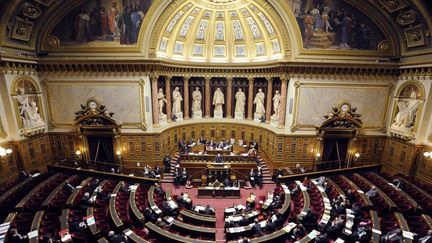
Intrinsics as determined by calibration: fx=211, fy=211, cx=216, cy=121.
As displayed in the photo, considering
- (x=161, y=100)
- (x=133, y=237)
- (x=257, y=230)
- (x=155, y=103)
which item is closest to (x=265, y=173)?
(x=257, y=230)

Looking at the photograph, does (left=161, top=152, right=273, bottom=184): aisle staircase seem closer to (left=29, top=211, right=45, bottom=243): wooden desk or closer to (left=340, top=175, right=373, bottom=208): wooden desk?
(left=340, top=175, right=373, bottom=208): wooden desk

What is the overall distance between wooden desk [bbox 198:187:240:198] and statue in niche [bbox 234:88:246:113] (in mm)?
10574

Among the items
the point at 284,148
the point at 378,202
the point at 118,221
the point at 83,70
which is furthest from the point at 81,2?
the point at 378,202

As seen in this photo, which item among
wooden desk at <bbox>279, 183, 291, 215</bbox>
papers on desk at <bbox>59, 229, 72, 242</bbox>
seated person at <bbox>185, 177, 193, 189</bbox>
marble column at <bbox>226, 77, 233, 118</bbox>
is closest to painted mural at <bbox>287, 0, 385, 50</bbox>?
marble column at <bbox>226, 77, 233, 118</bbox>

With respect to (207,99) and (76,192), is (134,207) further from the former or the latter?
(207,99)

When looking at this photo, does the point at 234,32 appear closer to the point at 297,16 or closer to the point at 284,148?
the point at 297,16

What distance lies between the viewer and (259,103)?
2236 cm

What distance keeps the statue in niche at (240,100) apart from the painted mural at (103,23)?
11.5 m

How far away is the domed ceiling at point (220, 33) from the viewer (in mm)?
18734

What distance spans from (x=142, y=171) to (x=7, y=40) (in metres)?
13.2

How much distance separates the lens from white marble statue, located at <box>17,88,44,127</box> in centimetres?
1560

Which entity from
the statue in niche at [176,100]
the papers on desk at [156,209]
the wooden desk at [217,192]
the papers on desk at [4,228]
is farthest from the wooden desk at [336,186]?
the papers on desk at [4,228]

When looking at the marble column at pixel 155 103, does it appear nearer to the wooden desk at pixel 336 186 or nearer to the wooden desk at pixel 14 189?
the wooden desk at pixel 14 189

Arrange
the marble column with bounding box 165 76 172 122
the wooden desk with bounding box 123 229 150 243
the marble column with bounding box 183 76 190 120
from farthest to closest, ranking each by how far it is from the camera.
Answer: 1. the marble column with bounding box 183 76 190 120
2. the marble column with bounding box 165 76 172 122
3. the wooden desk with bounding box 123 229 150 243
